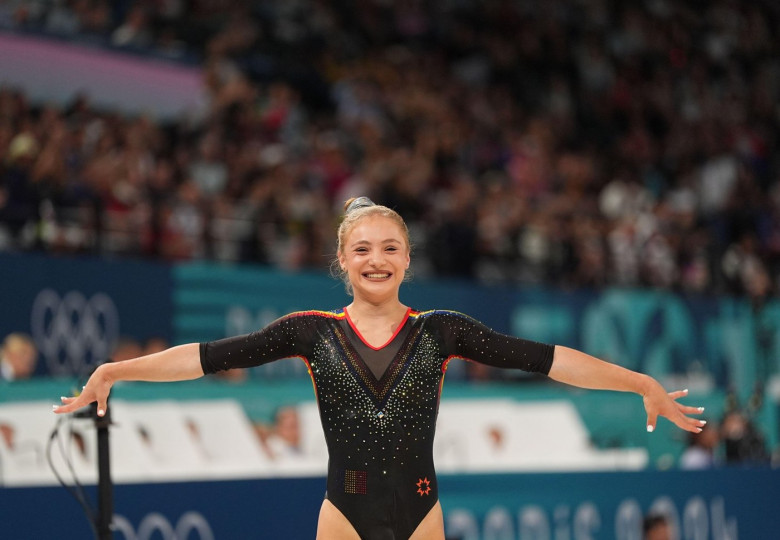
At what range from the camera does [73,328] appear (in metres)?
8.58

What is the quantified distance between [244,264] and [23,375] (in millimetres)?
2501

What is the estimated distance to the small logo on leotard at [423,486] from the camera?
3932 millimetres

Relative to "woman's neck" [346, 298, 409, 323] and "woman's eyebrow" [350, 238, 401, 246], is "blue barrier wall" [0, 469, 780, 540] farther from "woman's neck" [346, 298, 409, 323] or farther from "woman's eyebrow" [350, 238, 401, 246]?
"woman's eyebrow" [350, 238, 401, 246]

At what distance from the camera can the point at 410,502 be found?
12.8 ft

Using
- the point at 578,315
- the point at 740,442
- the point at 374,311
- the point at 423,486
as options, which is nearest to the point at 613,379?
the point at 423,486

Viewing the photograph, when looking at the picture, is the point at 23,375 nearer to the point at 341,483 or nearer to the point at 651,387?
the point at 341,483

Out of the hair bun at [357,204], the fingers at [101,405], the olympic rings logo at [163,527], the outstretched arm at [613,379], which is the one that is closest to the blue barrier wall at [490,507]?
the olympic rings logo at [163,527]

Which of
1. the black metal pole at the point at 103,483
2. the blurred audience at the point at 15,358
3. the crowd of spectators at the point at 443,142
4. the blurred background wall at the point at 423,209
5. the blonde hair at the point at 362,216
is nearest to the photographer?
the blonde hair at the point at 362,216

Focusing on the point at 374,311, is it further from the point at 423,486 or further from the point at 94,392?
the point at 94,392

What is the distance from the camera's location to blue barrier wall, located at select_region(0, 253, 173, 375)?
27.3 feet

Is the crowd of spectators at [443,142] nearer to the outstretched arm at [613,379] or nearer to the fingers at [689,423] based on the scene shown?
the outstretched arm at [613,379]

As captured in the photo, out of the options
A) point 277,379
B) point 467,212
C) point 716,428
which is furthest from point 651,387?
point 467,212

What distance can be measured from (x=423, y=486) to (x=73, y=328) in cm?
523

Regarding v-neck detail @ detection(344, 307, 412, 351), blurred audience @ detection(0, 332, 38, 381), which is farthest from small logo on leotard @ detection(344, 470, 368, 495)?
blurred audience @ detection(0, 332, 38, 381)
